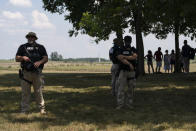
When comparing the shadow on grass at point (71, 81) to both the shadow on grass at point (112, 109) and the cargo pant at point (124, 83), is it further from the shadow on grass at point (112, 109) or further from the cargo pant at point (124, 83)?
the cargo pant at point (124, 83)

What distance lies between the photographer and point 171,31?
27.6m

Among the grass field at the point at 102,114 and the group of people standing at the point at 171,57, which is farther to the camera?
the group of people standing at the point at 171,57

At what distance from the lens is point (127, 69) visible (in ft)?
31.7

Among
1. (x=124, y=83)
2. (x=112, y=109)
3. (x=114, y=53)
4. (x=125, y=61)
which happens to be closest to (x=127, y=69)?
(x=125, y=61)

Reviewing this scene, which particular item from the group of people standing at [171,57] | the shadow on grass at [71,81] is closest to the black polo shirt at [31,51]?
the shadow on grass at [71,81]

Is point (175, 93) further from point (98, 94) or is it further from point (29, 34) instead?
point (29, 34)

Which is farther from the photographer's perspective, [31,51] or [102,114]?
[102,114]

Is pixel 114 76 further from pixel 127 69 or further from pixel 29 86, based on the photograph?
pixel 29 86

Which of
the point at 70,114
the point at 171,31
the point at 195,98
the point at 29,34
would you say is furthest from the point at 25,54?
the point at 171,31

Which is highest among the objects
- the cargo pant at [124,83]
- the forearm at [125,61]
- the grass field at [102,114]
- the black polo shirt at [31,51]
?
the black polo shirt at [31,51]

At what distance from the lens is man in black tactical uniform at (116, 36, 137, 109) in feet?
31.0

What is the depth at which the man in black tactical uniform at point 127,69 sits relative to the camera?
945 cm

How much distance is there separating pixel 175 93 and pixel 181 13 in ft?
12.8

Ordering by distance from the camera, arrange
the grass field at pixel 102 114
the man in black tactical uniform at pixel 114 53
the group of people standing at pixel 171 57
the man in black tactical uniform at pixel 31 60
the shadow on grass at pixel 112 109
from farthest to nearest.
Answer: the group of people standing at pixel 171 57, the man in black tactical uniform at pixel 114 53, the man in black tactical uniform at pixel 31 60, the shadow on grass at pixel 112 109, the grass field at pixel 102 114
